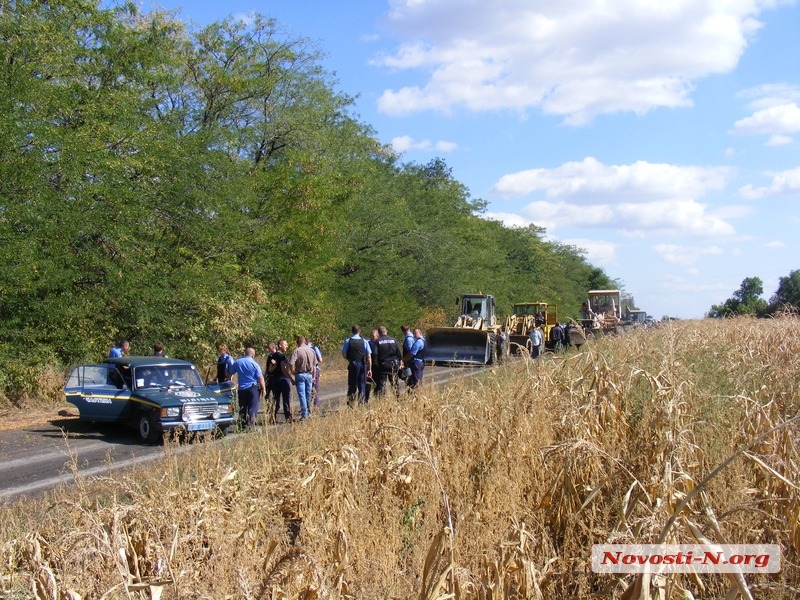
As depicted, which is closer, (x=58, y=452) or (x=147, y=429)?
(x=58, y=452)

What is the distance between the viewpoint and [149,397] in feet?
44.3

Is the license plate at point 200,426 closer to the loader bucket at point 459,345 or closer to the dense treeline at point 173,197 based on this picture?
the dense treeline at point 173,197

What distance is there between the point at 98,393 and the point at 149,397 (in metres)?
1.24

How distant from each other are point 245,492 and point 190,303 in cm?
1535

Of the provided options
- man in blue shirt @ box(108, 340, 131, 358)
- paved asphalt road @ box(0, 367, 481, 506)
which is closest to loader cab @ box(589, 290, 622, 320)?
man in blue shirt @ box(108, 340, 131, 358)

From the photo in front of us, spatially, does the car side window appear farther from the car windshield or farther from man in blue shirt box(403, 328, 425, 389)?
man in blue shirt box(403, 328, 425, 389)

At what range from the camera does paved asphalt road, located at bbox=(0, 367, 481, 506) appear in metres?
9.90

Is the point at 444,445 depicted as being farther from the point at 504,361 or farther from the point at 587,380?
the point at 504,361

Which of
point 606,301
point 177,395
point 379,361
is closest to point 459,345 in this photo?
point 379,361

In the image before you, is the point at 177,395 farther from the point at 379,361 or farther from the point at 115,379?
the point at 379,361

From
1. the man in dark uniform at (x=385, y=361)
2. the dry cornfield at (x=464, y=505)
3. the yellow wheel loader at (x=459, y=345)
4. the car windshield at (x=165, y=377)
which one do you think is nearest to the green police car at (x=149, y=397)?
the car windshield at (x=165, y=377)

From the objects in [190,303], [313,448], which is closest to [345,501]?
[313,448]

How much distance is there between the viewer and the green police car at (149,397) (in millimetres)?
13094

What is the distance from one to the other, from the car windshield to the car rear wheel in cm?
78
